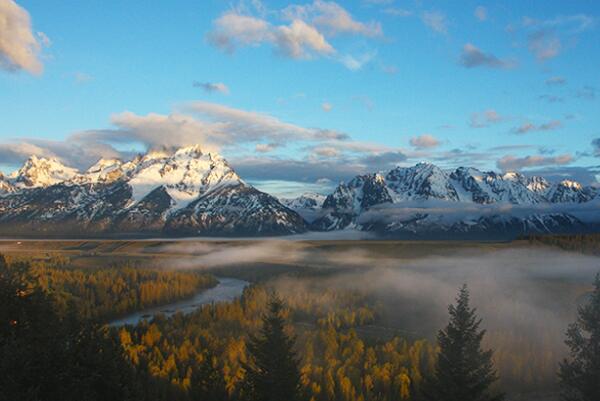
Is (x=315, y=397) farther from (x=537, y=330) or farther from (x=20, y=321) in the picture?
(x=537, y=330)

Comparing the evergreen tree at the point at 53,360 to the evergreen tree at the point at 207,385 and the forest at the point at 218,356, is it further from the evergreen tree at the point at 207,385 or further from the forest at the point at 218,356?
the evergreen tree at the point at 207,385

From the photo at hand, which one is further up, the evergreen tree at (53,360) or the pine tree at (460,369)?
the evergreen tree at (53,360)

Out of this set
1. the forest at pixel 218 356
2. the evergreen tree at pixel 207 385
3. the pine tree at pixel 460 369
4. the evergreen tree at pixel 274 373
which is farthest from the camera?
the evergreen tree at pixel 207 385

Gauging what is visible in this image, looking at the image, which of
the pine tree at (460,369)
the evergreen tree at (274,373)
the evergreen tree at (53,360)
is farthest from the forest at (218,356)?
the evergreen tree at (274,373)

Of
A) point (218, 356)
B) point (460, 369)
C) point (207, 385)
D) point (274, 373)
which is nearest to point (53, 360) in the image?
point (274, 373)

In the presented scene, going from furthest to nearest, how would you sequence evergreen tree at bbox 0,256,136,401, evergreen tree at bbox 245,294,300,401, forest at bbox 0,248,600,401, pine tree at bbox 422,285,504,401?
evergreen tree at bbox 245,294,300,401 < pine tree at bbox 422,285,504,401 < forest at bbox 0,248,600,401 < evergreen tree at bbox 0,256,136,401

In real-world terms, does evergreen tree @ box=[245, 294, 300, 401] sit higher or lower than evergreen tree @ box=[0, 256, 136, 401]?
lower

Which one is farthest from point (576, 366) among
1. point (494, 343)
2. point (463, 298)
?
point (494, 343)

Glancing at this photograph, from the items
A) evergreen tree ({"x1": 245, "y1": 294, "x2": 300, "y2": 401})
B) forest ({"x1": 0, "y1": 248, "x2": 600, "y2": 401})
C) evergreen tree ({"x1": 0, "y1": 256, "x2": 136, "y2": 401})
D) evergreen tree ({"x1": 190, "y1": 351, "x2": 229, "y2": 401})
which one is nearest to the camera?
evergreen tree ({"x1": 0, "y1": 256, "x2": 136, "y2": 401})

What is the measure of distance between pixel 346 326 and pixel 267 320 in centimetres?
11287

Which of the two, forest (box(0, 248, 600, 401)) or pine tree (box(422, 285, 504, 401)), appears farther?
pine tree (box(422, 285, 504, 401))

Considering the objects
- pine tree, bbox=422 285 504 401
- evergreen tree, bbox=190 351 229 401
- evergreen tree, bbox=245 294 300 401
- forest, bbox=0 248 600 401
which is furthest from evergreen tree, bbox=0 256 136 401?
pine tree, bbox=422 285 504 401

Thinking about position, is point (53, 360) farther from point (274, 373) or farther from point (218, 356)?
point (218, 356)

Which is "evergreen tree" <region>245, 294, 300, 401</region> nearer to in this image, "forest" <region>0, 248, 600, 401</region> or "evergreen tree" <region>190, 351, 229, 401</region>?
"forest" <region>0, 248, 600, 401</region>
